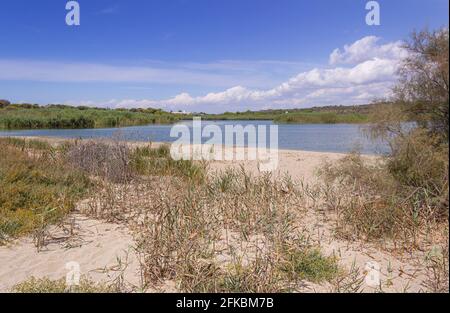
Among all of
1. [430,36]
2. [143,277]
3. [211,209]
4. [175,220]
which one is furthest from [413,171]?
[143,277]

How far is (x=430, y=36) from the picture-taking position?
480 centimetres

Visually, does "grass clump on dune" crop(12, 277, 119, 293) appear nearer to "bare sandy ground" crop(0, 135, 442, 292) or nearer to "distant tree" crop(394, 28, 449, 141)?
"bare sandy ground" crop(0, 135, 442, 292)

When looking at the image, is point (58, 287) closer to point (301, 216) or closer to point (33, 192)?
point (33, 192)

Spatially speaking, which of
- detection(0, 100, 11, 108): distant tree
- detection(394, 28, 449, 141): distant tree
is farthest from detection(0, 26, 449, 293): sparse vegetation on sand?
detection(0, 100, 11, 108): distant tree

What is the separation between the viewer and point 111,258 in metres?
4.30

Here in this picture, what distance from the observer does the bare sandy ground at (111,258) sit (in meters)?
3.70

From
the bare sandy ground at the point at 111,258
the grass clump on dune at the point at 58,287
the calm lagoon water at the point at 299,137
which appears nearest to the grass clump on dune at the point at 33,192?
the bare sandy ground at the point at 111,258

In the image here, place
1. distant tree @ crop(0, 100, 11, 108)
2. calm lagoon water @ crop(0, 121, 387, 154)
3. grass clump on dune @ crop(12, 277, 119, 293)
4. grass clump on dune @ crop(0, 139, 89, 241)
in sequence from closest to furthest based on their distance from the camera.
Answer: grass clump on dune @ crop(12, 277, 119, 293) < grass clump on dune @ crop(0, 139, 89, 241) < calm lagoon water @ crop(0, 121, 387, 154) < distant tree @ crop(0, 100, 11, 108)

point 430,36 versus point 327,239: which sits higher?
point 430,36

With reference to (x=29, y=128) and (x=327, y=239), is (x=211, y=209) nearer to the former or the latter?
(x=327, y=239)

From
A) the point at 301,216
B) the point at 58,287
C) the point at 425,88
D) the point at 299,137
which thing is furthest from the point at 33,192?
the point at 299,137

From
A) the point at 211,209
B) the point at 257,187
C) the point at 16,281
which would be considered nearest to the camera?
the point at 16,281

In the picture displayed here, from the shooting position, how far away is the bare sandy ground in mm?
3700
